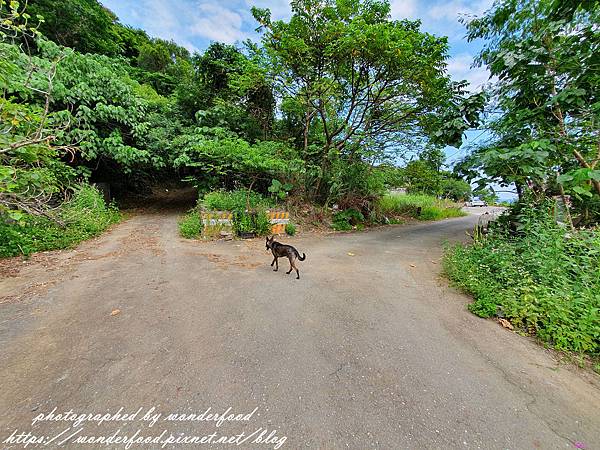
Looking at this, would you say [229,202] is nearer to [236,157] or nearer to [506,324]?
[236,157]

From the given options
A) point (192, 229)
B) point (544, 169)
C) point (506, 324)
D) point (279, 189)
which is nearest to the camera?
point (506, 324)

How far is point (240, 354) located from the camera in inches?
75.1

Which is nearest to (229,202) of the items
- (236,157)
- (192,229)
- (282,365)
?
(192,229)

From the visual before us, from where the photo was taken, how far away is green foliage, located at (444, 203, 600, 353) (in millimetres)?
2168

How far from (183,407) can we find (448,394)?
179 cm

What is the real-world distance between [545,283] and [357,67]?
721 cm

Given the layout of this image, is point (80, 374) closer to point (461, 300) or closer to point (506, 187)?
point (461, 300)

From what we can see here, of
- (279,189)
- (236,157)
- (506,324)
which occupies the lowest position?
(506,324)

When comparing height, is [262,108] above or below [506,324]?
above

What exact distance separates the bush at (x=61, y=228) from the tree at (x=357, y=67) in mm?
6602

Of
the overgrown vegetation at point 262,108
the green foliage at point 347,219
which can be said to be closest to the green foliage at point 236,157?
the overgrown vegetation at point 262,108

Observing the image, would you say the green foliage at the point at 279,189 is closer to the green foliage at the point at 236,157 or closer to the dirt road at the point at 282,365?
the green foliage at the point at 236,157

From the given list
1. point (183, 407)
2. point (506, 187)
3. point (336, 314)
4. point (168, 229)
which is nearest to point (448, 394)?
point (336, 314)

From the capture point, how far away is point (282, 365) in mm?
1796
